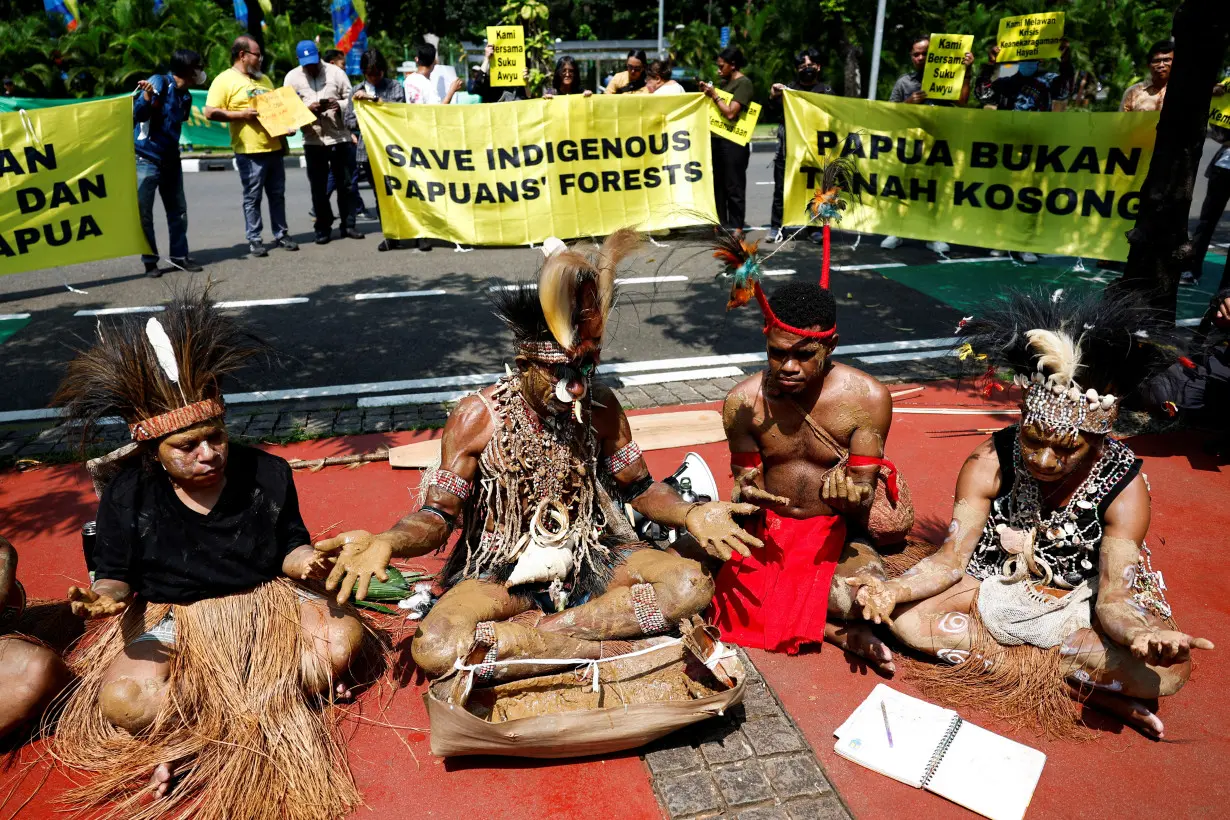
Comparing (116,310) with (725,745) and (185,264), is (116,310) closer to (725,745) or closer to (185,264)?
(185,264)

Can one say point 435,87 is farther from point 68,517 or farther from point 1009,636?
point 1009,636

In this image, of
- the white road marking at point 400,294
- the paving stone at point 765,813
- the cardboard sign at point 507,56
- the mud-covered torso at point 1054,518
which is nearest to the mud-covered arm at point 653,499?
the paving stone at point 765,813

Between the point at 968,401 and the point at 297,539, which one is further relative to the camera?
the point at 968,401

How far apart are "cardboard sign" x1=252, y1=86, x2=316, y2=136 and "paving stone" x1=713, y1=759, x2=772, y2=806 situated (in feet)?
29.4

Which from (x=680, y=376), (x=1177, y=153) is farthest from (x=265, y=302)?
(x=1177, y=153)

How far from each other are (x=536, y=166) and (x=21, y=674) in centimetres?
764

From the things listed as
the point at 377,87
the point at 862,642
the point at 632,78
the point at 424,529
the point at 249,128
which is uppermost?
the point at 632,78

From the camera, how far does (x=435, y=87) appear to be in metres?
12.2

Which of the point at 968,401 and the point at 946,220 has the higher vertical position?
the point at 946,220

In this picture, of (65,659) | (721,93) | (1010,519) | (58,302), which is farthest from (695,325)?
(58,302)

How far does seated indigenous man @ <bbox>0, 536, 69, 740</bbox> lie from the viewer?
3.08 metres

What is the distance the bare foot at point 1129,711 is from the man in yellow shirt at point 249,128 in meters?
9.50

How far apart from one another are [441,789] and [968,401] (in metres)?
4.67

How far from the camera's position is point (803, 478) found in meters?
3.82
